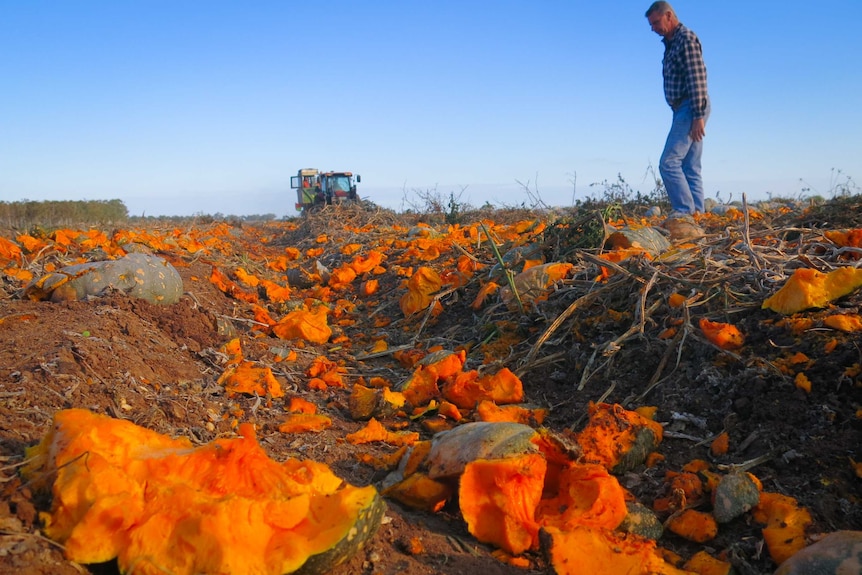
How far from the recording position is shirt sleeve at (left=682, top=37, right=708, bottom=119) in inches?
252

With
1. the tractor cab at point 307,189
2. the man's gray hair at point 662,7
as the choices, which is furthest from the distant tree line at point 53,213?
the man's gray hair at point 662,7

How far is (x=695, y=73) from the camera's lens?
642 cm

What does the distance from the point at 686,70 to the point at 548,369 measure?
4154 mm

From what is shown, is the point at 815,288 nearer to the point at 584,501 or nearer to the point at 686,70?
the point at 584,501

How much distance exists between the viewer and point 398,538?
7.21 ft

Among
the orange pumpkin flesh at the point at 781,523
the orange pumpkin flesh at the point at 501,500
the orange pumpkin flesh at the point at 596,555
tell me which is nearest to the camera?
the orange pumpkin flesh at the point at 596,555

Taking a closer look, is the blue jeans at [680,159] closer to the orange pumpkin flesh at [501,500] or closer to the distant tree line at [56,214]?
the orange pumpkin flesh at [501,500]

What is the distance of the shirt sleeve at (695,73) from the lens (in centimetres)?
640

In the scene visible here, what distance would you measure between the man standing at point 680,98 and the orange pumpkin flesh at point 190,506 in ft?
17.7

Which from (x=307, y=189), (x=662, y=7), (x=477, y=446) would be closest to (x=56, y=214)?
(x=307, y=189)

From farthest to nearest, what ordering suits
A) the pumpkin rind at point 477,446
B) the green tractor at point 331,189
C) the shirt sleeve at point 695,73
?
the green tractor at point 331,189 < the shirt sleeve at point 695,73 < the pumpkin rind at point 477,446

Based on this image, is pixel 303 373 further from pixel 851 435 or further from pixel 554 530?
pixel 851 435

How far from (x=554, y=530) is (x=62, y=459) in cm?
154

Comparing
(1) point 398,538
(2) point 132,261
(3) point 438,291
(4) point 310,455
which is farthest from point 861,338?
(2) point 132,261
